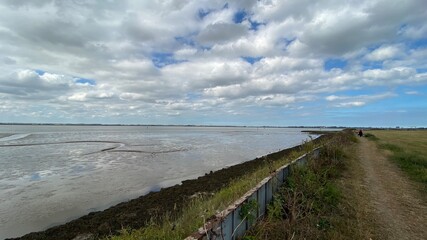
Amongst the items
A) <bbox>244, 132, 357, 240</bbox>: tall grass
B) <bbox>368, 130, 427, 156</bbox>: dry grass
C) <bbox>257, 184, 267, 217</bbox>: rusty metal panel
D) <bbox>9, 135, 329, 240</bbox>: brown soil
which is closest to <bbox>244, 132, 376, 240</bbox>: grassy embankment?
<bbox>244, 132, 357, 240</bbox>: tall grass

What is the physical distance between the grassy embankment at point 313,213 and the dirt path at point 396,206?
347mm

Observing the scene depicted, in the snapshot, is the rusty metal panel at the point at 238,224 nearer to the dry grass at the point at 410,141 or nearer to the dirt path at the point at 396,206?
the dirt path at the point at 396,206

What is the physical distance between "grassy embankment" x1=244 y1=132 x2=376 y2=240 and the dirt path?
1.14ft

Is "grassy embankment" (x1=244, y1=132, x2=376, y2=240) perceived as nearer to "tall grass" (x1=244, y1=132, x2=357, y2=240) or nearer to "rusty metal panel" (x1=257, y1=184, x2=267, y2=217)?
"tall grass" (x1=244, y1=132, x2=357, y2=240)

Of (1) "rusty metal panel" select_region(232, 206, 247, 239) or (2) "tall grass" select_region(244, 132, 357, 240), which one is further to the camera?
(2) "tall grass" select_region(244, 132, 357, 240)

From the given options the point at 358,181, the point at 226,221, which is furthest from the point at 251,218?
the point at 358,181

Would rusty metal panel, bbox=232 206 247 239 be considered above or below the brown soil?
above

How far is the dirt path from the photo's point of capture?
20.7 ft

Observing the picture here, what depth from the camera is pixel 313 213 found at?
6.74 meters

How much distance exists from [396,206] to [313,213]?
2.97 m

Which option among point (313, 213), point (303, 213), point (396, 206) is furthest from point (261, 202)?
point (396, 206)

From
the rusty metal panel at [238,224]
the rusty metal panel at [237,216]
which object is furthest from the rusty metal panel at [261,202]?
the rusty metal panel at [238,224]

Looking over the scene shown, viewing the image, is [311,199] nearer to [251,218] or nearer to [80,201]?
[251,218]

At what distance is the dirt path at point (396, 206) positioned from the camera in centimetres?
631
